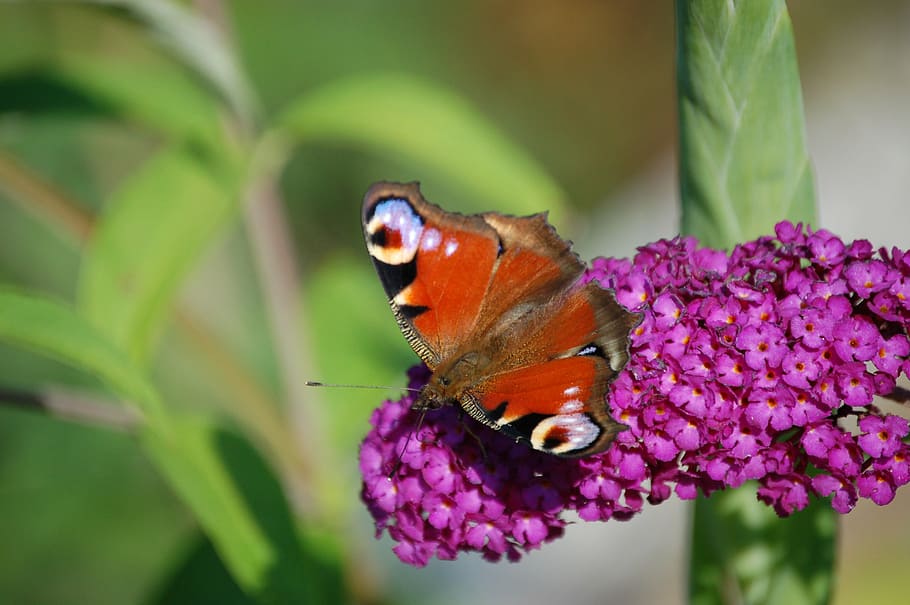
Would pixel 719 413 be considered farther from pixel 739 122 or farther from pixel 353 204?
pixel 353 204

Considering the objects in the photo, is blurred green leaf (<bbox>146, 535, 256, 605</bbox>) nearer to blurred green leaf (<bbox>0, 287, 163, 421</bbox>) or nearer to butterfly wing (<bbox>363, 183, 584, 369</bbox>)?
blurred green leaf (<bbox>0, 287, 163, 421</bbox>)

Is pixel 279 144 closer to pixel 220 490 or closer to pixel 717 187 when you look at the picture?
pixel 220 490

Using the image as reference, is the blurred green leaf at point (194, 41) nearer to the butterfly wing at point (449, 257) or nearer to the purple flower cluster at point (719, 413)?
the butterfly wing at point (449, 257)

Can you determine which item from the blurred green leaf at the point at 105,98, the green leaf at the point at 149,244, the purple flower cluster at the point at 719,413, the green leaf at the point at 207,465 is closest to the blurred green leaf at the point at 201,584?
the green leaf at the point at 207,465

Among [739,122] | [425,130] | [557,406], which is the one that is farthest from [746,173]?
[425,130]

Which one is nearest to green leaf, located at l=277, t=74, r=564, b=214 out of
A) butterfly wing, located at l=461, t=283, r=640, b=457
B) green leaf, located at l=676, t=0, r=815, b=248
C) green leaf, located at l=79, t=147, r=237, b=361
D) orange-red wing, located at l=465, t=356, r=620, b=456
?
green leaf, located at l=79, t=147, r=237, b=361
